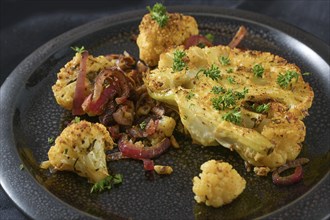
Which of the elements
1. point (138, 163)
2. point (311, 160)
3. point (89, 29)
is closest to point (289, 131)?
point (311, 160)

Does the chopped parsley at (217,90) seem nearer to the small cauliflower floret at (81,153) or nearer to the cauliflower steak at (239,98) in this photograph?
the cauliflower steak at (239,98)

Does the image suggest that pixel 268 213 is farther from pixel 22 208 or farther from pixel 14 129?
pixel 14 129

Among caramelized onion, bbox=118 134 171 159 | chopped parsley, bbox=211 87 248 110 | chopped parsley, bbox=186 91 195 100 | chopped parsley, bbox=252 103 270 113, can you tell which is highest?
chopped parsley, bbox=211 87 248 110

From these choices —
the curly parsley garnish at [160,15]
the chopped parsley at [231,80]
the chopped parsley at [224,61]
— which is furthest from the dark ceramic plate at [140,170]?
the curly parsley garnish at [160,15]

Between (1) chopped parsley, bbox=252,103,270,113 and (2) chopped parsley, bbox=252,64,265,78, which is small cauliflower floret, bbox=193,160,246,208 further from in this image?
(2) chopped parsley, bbox=252,64,265,78

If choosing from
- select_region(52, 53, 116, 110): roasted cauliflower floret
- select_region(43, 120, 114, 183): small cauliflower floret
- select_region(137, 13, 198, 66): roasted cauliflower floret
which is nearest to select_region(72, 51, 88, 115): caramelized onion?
select_region(52, 53, 116, 110): roasted cauliflower floret

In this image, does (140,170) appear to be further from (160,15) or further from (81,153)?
(160,15)
